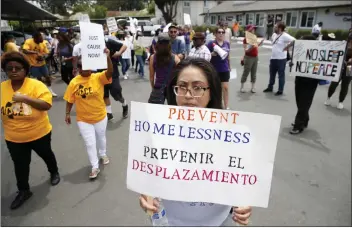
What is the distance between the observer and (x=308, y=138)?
4.61 m

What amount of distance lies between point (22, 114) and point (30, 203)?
1094 millimetres

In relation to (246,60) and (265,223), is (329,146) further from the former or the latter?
(246,60)

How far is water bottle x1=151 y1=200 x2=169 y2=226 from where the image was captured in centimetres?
142

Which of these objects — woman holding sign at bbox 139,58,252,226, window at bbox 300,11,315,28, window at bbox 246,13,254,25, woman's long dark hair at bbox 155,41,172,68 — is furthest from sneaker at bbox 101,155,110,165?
window at bbox 246,13,254,25

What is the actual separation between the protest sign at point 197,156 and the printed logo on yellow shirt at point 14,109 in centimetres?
191

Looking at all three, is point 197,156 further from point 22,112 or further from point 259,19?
point 259,19

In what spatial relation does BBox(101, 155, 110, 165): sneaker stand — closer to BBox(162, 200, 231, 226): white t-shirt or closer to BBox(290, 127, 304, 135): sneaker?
BBox(162, 200, 231, 226): white t-shirt

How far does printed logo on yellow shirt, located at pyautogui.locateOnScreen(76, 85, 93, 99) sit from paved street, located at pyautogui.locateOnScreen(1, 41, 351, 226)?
113cm

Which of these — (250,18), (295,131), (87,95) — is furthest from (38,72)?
(250,18)

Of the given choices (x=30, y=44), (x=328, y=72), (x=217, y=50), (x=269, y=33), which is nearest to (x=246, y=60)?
(x=217, y=50)

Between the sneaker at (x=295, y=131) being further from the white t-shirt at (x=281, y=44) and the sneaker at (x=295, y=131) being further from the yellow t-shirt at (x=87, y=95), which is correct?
the yellow t-shirt at (x=87, y=95)

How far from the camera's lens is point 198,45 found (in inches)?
203

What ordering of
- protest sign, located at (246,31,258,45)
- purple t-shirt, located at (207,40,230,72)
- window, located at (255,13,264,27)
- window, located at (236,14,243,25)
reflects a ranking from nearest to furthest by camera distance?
purple t-shirt, located at (207,40,230,72), protest sign, located at (246,31,258,45), window, located at (255,13,264,27), window, located at (236,14,243,25)

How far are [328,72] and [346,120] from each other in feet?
6.40
